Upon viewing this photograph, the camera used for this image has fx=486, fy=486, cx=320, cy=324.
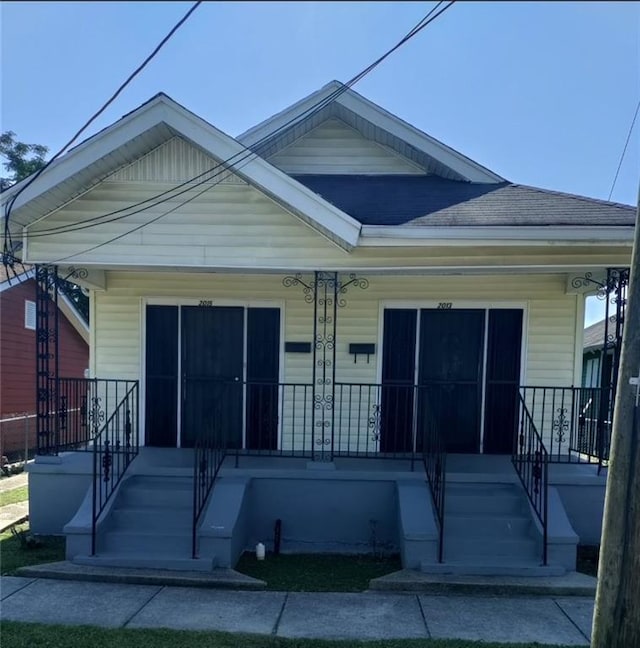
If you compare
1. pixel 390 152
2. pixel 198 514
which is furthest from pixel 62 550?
pixel 390 152

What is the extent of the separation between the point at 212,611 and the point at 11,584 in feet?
6.61

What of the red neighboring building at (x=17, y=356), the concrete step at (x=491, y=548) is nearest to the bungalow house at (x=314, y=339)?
the concrete step at (x=491, y=548)

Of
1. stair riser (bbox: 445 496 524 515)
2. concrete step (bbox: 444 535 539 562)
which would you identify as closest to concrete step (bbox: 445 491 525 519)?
stair riser (bbox: 445 496 524 515)

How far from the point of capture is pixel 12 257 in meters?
6.02

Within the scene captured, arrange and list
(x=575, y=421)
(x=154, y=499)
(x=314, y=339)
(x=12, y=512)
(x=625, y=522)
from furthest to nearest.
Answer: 1. (x=575, y=421)
2. (x=12, y=512)
3. (x=314, y=339)
4. (x=154, y=499)
5. (x=625, y=522)

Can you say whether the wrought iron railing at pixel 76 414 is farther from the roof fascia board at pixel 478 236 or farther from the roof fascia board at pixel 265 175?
the roof fascia board at pixel 478 236

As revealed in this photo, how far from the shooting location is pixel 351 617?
4016mm

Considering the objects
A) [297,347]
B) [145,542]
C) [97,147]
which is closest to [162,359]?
[297,347]

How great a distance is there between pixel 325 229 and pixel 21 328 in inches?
454

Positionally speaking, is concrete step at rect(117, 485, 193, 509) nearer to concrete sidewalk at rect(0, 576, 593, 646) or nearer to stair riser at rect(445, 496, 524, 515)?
concrete sidewalk at rect(0, 576, 593, 646)

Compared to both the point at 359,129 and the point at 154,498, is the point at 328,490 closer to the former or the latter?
the point at 154,498

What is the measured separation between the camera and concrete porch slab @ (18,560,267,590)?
4.56m

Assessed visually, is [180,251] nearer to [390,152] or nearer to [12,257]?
[12,257]

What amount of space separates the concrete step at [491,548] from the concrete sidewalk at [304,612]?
0.51 metres
